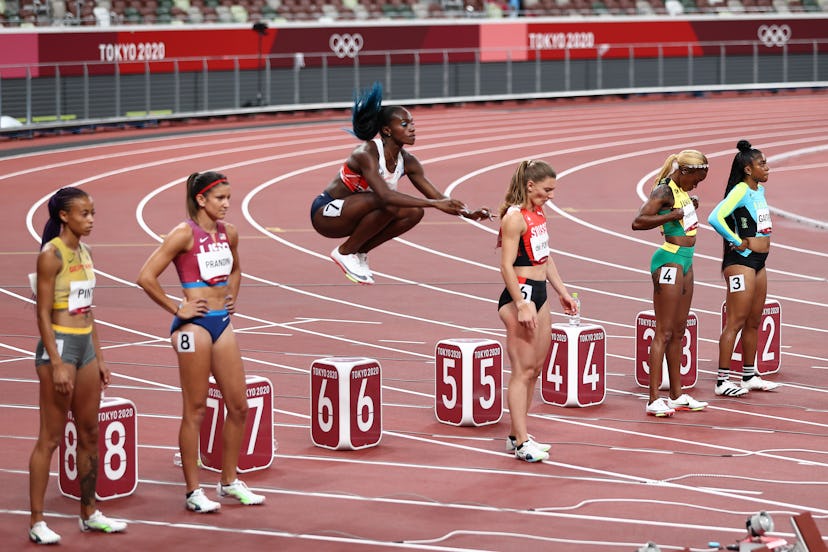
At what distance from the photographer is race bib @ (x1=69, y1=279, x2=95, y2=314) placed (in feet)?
23.7

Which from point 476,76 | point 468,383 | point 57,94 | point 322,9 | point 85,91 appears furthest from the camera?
point 476,76

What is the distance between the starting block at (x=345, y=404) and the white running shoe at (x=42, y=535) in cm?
254

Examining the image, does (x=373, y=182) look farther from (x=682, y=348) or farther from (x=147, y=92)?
(x=147, y=92)

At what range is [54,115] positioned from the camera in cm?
2981

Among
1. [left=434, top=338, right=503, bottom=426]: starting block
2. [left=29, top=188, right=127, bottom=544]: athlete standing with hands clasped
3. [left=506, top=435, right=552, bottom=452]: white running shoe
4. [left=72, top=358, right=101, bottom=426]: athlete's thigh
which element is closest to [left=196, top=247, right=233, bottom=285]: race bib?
[left=29, top=188, right=127, bottom=544]: athlete standing with hands clasped

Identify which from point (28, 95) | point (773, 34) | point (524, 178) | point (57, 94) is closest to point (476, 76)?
point (773, 34)

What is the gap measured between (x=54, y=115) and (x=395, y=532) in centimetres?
2422

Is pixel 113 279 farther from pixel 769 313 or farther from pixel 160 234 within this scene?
pixel 769 313

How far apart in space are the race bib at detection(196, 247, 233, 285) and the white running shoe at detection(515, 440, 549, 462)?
7.95 feet

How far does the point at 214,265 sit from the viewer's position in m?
7.72

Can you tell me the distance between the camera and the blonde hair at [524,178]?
29.5 feet

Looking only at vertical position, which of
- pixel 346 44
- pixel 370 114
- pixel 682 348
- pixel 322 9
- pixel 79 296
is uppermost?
pixel 322 9

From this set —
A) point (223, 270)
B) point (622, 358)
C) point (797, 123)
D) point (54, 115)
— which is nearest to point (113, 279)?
point (622, 358)

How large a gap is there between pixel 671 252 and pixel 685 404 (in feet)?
3.89
